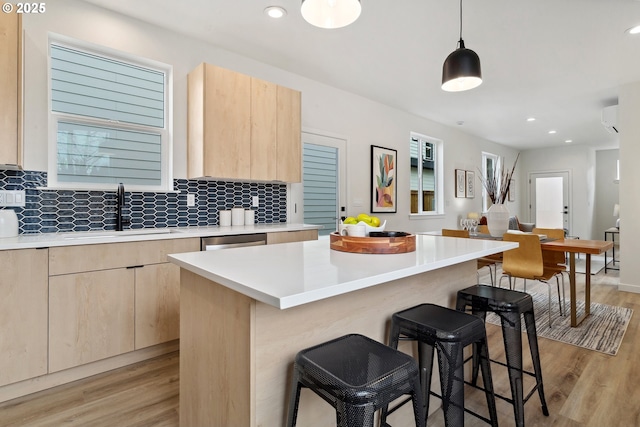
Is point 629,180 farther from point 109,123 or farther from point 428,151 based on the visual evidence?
point 109,123

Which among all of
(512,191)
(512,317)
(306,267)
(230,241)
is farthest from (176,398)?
(512,191)

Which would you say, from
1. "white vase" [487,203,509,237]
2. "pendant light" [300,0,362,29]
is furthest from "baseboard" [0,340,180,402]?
"white vase" [487,203,509,237]

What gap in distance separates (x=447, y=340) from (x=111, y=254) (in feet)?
6.90

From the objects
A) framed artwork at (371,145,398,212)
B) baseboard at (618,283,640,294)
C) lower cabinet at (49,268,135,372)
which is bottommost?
baseboard at (618,283,640,294)

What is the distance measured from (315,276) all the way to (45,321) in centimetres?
191

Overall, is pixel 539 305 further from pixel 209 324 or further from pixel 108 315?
pixel 108 315

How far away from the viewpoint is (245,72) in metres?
3.41

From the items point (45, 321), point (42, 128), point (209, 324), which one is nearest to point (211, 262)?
point (209, 324)

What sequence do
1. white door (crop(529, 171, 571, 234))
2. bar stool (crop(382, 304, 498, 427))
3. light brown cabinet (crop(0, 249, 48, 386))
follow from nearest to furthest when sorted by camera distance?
bar stool (crop(382, 304, 498, 427)), light brown cabinet (crop(0, 249, 48, 386)), white door (crop(529, 171, 571, 234))

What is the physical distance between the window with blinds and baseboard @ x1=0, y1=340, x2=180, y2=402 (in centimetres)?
131

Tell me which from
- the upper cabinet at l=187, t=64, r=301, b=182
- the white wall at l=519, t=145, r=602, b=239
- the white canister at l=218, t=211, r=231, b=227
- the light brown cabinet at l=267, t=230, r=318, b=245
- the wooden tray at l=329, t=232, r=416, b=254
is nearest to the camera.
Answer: the wooden tray at l=329, t=232, r=416, b=254

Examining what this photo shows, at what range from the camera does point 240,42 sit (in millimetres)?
3107

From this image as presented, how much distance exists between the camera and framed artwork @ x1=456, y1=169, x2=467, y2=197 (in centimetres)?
646

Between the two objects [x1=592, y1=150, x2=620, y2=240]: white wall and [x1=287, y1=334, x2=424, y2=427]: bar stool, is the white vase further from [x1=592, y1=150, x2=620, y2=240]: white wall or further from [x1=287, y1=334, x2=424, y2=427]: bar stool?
[x1=592, y1=150, x2=620, y2=240]: white wall
